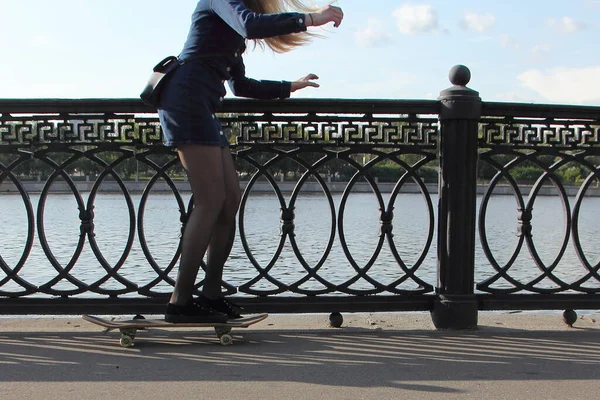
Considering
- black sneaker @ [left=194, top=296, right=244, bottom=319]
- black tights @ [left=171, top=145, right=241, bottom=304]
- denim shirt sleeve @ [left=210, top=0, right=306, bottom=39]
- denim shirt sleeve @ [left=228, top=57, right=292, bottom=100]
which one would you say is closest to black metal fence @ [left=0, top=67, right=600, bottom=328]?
denim shirt sleeve @ [left=228, top=57, right=292, bottom=100]

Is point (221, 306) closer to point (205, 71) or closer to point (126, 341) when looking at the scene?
point (126, 341)

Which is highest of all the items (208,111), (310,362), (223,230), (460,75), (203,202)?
(460,75)

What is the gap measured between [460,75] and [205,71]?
4.62 feet

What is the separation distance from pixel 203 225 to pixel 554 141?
2.09 meters

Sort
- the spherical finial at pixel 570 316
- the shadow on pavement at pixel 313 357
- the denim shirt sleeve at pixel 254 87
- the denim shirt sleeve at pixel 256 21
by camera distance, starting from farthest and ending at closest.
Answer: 1. the spherical finial at pixel 570 316
2. the denim shirt sleeve at pixel 254 87
3. the denim shirt sleeve at pixel 256 21
4. the shadow on pavement at pixel 313 357

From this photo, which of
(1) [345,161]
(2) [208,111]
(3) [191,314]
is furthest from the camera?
(1) [345,161]

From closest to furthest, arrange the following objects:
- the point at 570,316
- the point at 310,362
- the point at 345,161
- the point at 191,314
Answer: the point at 310,362, the point at 191,314, the point at 570,316, the point at 345,161

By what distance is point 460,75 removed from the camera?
412cm

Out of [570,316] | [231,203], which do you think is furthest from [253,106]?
[570,316]

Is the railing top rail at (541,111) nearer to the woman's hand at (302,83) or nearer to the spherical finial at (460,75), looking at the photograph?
the spherical finial at (460,75)

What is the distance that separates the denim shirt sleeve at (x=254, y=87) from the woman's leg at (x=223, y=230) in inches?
13.8

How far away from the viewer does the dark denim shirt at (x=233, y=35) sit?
3.42m

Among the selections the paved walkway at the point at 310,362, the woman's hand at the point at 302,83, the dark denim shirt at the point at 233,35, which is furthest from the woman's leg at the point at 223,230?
the woman's hand at the point at 302,83

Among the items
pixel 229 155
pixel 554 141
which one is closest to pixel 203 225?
pixel 229 155
